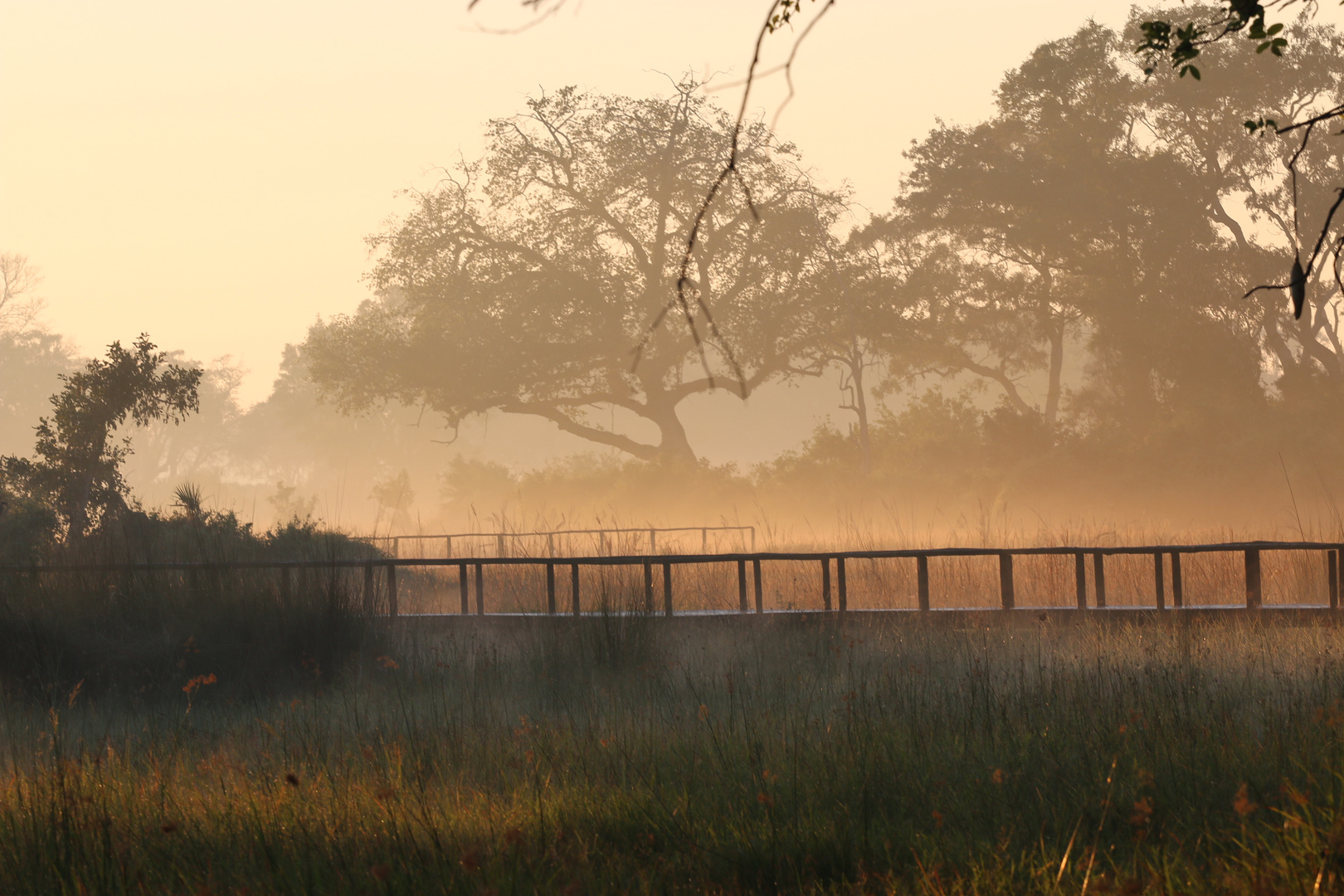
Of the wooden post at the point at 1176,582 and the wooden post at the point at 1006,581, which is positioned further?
the wooden post at the point at 1006,581

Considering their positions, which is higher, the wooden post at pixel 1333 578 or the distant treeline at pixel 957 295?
the distant treeline at pixel 957 295

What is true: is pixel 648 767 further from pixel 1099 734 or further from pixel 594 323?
pixel 594 323

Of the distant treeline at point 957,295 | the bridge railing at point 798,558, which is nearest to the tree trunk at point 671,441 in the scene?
the distant treeline at point 957,295

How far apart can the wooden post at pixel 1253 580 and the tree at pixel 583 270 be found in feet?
66.8

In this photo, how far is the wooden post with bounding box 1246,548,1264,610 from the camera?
10805 mm

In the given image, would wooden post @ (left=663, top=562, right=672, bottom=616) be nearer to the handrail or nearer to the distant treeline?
the handrail

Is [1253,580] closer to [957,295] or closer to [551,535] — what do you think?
[551,535]

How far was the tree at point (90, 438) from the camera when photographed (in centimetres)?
1599

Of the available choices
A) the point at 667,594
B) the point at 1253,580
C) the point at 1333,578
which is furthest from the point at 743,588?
the point at 1333,578

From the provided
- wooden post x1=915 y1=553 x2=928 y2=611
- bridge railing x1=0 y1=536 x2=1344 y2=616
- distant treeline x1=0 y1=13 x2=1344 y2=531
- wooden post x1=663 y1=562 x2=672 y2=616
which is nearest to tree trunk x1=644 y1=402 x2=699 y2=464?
distant treeline x1=0 y1=13 x2=1344 y2=531

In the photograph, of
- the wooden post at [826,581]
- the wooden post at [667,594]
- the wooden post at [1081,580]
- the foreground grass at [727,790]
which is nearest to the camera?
the foreground grass at [727,790]

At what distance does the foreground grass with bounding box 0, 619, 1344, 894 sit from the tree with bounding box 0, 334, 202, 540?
8.27 metres

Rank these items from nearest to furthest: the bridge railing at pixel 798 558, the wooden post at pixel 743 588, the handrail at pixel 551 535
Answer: the bridge railing at pixel 798 558 < the wooden post at pixel 743 588 < the handrail at pixel 551 535

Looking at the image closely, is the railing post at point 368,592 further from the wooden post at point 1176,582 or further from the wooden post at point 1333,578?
the wooden post at point 1333,578
